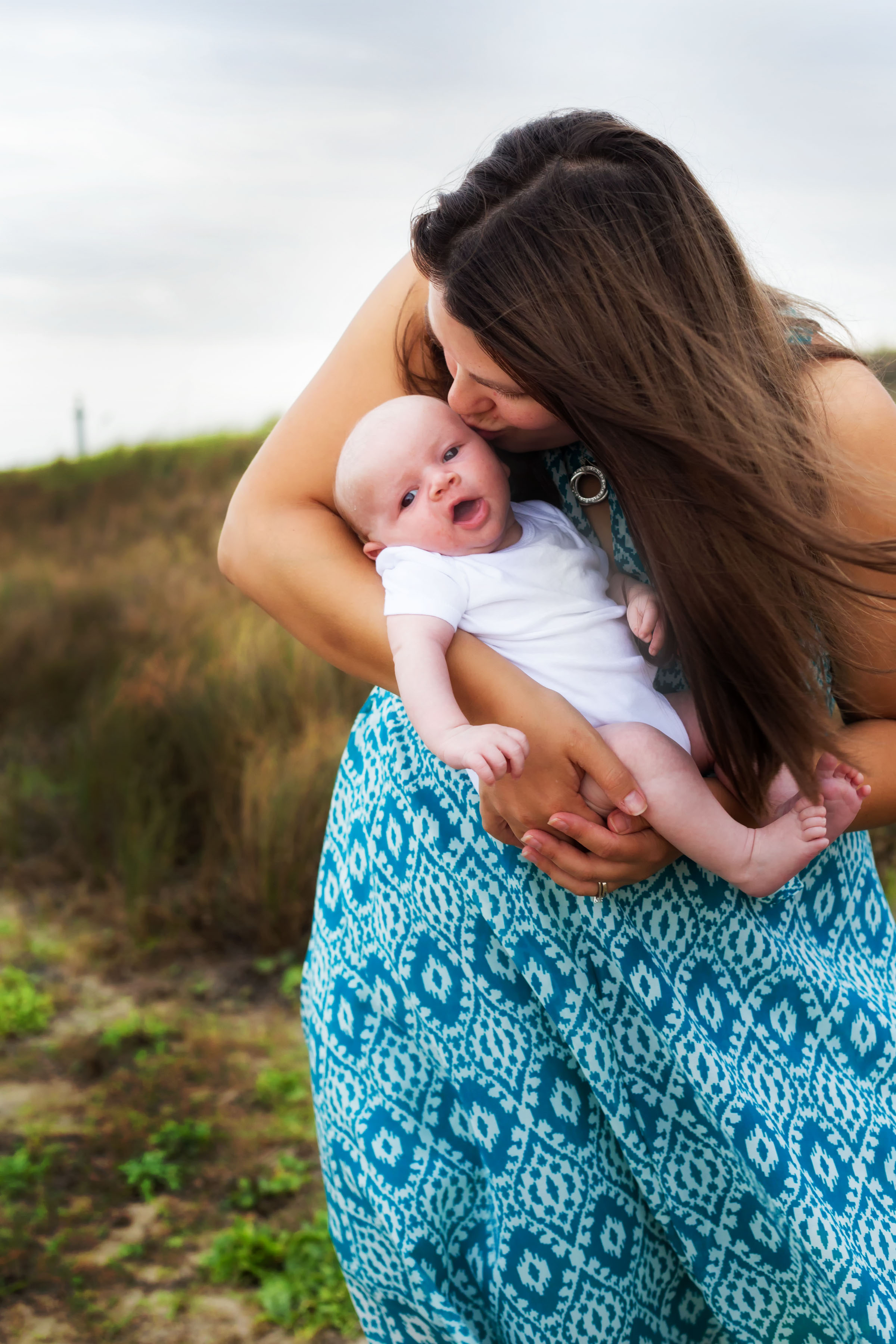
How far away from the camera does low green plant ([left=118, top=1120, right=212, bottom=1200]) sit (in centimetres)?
304

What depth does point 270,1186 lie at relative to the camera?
9.92ft

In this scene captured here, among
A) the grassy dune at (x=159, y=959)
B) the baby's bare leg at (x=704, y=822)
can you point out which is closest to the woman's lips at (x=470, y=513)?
the baby's bare leg at (x=704, y=822)

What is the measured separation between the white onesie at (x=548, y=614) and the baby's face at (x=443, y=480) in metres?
0.03

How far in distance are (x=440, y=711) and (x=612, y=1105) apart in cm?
55

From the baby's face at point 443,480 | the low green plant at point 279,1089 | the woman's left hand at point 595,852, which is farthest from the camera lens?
the low green plant at point 279,1089

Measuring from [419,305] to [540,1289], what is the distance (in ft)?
4.36

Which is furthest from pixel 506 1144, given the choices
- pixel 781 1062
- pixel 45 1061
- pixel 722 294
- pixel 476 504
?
pixel 45 1061

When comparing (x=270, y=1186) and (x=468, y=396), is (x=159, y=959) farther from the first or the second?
(x=468, y=396)

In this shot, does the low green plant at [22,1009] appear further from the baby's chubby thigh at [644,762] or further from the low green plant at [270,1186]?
the baby's chubby thigh at [644,762]

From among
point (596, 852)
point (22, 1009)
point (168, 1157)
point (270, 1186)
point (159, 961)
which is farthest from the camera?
point (159, 961)

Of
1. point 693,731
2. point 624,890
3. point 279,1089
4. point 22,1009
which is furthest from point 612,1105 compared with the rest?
point 22,1009

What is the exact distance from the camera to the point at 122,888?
14.5ft

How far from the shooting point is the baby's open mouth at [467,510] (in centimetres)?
152

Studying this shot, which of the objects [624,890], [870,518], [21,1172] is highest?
[870,518]
